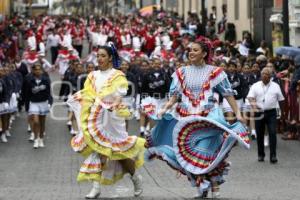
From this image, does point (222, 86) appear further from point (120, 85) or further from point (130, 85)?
point (130, 85)

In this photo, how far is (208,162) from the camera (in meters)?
13.1

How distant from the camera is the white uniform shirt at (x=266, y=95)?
793 inches

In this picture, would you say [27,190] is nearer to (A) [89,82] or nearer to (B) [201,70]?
A: (A) [89,82]

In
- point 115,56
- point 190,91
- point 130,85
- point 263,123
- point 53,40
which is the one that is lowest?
point 263,123

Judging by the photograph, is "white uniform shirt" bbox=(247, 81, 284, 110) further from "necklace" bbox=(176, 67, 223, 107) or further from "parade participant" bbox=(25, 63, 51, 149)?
"necklace" bbox=(176, 67, 223, 107)

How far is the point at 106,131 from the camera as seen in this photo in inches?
549

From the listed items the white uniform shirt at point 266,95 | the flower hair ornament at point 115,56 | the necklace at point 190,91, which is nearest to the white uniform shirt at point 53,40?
the white uniform shirt at point 266,95

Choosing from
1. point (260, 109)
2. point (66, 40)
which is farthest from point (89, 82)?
point (66, 40)

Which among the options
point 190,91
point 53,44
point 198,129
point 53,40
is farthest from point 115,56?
point 53,40

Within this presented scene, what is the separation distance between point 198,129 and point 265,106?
23.1 feet

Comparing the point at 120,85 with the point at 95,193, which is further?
the point at 120,85

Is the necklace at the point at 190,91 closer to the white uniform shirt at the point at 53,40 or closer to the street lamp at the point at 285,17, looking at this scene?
the street lamp at the point at 285,17

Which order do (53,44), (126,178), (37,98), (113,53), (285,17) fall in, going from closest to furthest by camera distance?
(113,53) → (126,178) → (37,98) → (285,17) → (53,44)

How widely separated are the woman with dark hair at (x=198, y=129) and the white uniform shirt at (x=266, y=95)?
6522 mm
